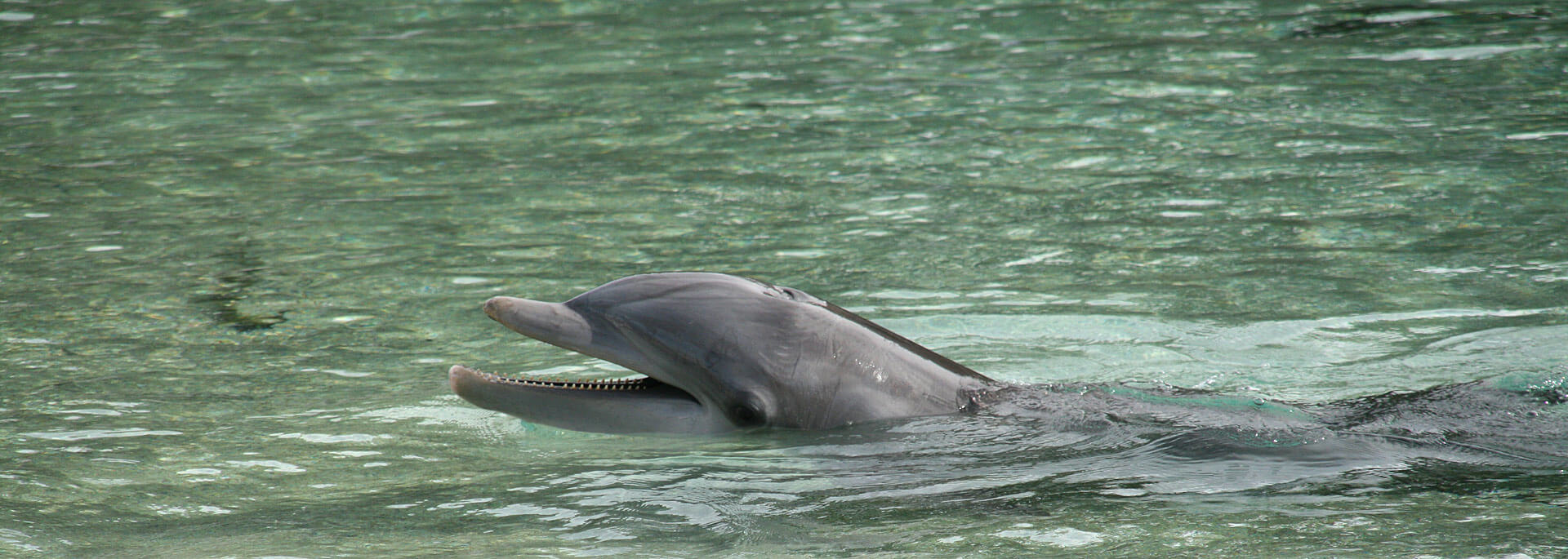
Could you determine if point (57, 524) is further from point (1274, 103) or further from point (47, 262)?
point (1274, 103)

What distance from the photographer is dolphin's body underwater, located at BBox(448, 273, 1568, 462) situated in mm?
4957

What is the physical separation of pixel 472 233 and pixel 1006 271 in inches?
111

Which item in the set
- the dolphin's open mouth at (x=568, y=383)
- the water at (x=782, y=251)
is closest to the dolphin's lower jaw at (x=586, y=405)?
the dolphin's open mouth at (x=568, y=383)

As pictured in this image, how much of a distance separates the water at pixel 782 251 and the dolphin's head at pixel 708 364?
0.12m

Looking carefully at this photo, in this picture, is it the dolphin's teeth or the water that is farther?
the dolphin's teeth

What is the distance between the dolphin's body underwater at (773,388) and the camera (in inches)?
195

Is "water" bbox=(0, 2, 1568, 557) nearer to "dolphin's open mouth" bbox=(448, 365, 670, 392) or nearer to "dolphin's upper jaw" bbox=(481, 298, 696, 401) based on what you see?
"dolphin's open mouth" bbox=(448, 365, 670, 392)

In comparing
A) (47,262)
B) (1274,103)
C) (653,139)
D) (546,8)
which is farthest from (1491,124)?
(546,8)

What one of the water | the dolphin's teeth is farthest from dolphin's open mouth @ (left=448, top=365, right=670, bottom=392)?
the water

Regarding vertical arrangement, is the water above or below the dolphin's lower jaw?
below

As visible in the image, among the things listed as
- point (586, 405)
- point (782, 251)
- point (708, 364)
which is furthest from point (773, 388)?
point (782, 251)

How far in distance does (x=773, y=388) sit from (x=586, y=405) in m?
0.57

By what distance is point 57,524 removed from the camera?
4480mm

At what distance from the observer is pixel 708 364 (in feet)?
16.3
